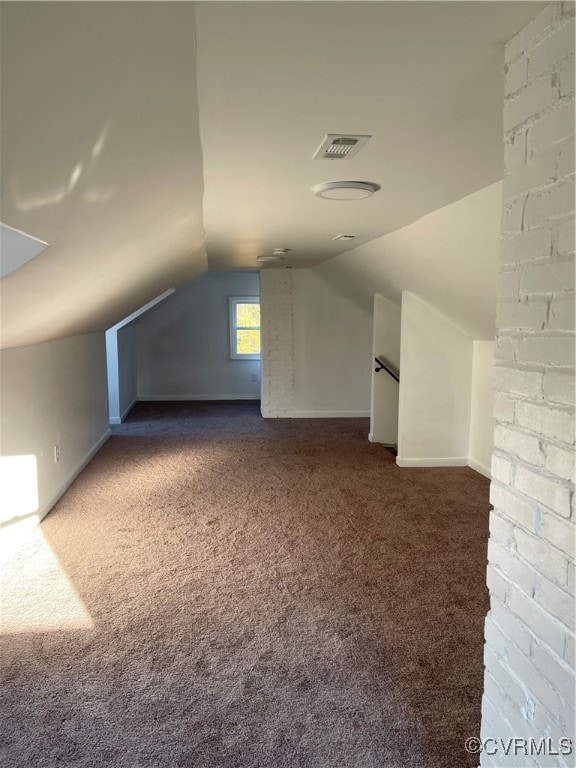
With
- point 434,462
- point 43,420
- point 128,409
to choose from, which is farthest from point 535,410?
point 128,409

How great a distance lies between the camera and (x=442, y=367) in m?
4.78

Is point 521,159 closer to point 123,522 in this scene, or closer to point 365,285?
point 123,522

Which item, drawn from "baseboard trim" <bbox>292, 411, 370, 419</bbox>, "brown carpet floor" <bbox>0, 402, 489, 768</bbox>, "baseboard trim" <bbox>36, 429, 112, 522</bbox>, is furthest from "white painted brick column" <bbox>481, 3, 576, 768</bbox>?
"baseboard trim" <bbox>292, 411, 370, 419</bbox>

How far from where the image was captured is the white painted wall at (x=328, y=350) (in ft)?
22.5

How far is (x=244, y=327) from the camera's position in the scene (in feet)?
28.4

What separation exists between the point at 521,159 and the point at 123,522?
3.19m

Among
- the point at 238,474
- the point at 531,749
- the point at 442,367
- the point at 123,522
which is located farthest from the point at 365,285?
the point at 531,749

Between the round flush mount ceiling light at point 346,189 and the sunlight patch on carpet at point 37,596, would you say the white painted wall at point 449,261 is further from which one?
the sunlight patch on carpet at point 37,596

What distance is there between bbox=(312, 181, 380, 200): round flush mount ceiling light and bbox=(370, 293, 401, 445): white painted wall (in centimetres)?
314

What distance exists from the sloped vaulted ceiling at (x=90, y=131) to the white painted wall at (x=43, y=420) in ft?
2.55

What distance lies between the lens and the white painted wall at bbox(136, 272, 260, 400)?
8.48 m

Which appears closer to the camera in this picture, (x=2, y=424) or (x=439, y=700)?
(x=439, y=700)

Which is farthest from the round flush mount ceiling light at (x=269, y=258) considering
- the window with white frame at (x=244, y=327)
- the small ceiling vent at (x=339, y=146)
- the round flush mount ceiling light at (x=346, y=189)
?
the small ceiling vent at (x=339, y=146)

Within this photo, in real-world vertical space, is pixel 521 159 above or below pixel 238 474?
above
